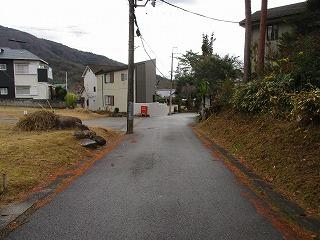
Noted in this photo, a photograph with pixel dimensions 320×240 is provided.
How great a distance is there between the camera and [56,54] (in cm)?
17900

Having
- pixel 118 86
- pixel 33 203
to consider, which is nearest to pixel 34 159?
pixel 33 203

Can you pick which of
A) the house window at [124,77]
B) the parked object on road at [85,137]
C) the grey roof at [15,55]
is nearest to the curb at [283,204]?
the parked object on road at [85,137]

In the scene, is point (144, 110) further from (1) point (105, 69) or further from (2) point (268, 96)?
(2) point (268, 96)

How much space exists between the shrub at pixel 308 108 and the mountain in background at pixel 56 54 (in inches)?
4678

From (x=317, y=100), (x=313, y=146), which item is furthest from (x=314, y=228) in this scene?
(x=317, y=100)

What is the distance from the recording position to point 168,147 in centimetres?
1586

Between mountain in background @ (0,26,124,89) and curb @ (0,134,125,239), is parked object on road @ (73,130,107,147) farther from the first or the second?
mountain in background @ (0,26,124,89)

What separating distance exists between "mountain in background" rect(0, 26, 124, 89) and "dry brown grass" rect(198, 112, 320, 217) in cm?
11611

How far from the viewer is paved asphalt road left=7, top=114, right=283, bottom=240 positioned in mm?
5680

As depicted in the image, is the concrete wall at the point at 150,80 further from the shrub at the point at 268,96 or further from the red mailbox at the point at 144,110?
the shrub at the point at 268,96

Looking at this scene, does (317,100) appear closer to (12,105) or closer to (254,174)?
(254,174)

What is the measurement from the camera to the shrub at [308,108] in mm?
10320

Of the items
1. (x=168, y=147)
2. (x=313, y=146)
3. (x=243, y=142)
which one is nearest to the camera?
(x=313, y=146)

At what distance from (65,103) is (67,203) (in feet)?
157
